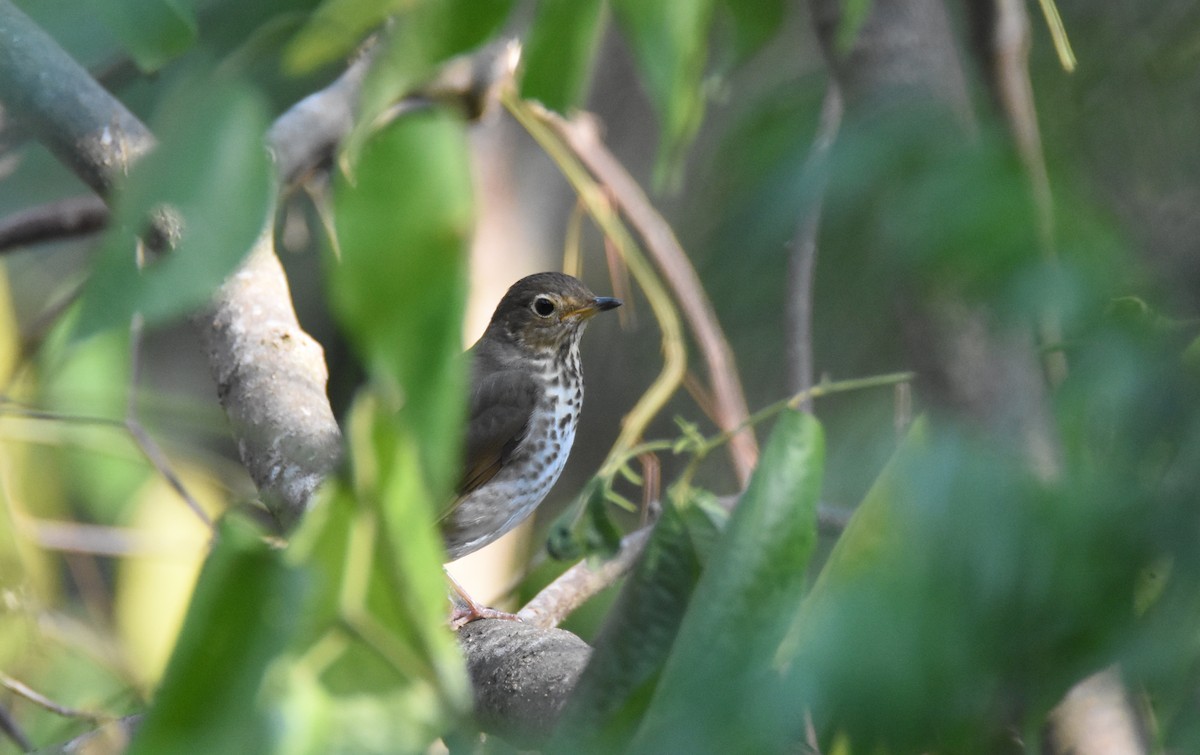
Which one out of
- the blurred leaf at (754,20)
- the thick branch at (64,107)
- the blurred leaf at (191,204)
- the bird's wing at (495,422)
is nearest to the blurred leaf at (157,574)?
the bird's wing at (495,422)

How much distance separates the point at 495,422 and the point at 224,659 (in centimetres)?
254

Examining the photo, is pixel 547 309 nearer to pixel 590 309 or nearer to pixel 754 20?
pixel 590 309

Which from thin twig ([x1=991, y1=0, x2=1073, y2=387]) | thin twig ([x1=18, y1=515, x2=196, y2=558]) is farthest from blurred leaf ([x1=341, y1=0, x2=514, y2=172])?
thin twig ([x1=18, y1=515, x2=196, y2=558])

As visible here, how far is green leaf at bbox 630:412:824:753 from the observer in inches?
33.4

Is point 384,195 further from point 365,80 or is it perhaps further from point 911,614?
point 911,614

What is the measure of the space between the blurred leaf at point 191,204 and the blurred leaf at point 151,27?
0.44ft

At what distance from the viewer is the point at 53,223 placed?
288 centimetres

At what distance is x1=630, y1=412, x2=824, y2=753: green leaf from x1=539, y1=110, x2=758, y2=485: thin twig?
176cm

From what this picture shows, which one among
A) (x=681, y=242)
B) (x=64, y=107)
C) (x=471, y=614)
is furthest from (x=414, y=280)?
(x=681, y=242)

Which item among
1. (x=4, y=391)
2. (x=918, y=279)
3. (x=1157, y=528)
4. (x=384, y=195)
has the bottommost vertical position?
(x=1157, y=528)

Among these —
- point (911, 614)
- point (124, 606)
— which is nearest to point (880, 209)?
point (911, 614)

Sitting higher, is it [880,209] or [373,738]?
[880,209]

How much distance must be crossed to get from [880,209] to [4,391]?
7.58ft

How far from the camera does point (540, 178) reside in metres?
3.82
